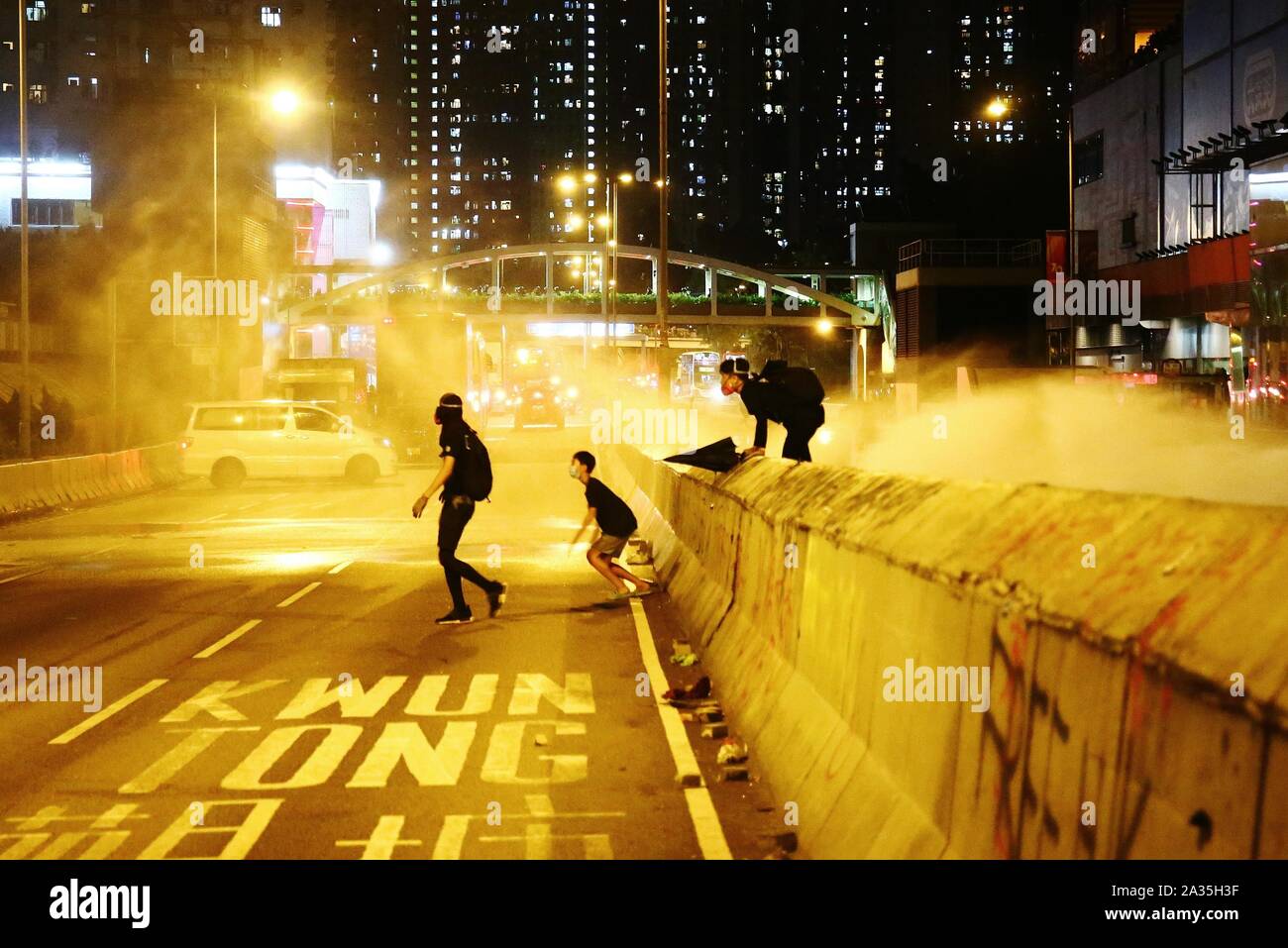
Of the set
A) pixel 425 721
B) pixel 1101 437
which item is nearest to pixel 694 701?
pixel 425 721

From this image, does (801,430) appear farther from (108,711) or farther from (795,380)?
(108,711)

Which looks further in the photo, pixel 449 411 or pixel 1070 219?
pixel 1070 219

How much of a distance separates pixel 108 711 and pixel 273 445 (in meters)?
26.4

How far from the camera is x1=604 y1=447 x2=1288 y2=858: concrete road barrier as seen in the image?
12.4 ft

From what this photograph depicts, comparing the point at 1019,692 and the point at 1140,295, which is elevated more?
the point at 1140,295

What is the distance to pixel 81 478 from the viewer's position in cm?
3319

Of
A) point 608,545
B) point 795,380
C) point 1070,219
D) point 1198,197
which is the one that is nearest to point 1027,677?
point 795,380

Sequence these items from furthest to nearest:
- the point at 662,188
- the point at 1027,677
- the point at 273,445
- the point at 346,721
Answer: the point at 273,445, the point at 662,188, the point at 346,721, the point at 1027,677

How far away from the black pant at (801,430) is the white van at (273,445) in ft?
73.6

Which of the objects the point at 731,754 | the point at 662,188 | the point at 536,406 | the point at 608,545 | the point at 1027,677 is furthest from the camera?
the point at 536,406

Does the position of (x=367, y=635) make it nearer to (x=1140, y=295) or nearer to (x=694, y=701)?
(x=694, y=701)

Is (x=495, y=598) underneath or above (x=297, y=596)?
above
